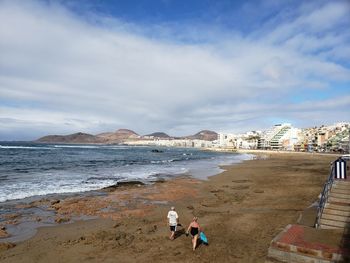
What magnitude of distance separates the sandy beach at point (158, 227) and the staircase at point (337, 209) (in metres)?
2.14

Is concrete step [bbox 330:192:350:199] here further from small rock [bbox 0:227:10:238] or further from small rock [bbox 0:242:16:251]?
small rock [bbox 0:227:10:238]

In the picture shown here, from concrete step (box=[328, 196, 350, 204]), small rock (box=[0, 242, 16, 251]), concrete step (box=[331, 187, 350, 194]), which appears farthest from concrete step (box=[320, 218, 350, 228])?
small rock (box=[0, 242, 16, 251])

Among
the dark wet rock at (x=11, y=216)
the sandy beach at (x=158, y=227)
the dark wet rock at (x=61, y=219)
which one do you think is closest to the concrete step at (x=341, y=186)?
the sandy beach at (x=158, y=227)

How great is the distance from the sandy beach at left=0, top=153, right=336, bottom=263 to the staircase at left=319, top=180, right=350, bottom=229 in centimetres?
214

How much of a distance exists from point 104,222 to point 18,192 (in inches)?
460

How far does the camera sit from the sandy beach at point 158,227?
9.90 meters

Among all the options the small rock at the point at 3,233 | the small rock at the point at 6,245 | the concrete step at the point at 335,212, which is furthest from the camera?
the small rock at the point at 3,233

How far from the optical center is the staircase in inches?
388

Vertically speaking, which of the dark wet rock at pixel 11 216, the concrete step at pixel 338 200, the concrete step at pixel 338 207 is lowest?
the dark wet rock at pixel 11 216

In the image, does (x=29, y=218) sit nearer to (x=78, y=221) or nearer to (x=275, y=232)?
(x=78, y=221)

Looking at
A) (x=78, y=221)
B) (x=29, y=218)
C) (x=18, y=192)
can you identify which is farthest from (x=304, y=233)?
(x=18, y=192)

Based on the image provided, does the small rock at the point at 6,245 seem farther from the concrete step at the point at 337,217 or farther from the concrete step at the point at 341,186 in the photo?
the concrete step at the point at 341,186

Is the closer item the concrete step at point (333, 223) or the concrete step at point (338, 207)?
the concrete step at point (333, 223)

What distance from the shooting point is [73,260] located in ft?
31.6
